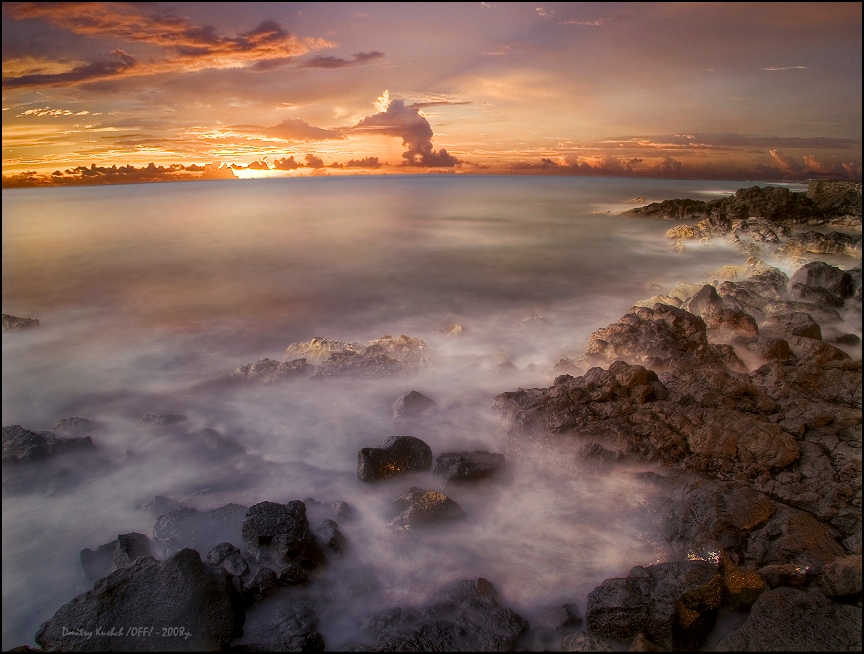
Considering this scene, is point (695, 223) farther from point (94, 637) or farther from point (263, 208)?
point (263, 208)

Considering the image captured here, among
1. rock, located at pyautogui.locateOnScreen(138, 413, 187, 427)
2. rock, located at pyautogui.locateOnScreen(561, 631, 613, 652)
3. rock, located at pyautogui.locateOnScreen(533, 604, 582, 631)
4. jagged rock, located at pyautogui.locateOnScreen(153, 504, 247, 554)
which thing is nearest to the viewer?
rock, located at pyautogui.locateOnScreen(561, 631, 613, 652)

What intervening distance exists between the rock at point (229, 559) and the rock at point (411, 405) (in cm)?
264

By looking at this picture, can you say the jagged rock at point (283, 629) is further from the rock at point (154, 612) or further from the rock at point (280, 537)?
the rock at point (280, 537)

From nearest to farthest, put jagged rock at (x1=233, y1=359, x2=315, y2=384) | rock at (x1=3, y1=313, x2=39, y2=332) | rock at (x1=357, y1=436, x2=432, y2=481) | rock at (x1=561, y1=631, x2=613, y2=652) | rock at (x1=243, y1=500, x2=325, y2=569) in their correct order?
rock at (x1=561, y1=631, x2=613, y2=652)
rock at (x1=243, y1=500, x2=325, y2=569)
rock at (x1=357, y1=436, x2=432, y2=481)
jagged rock at (x1=233, y1=359, x2=315, y2=384)
rock at (x1=3, y1=313, x2=39, y2=332)

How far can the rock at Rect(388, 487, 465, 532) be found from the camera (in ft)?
13.3

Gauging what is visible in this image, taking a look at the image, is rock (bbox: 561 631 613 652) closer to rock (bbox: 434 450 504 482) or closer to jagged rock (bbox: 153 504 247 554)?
rock (bbox: 434 450 504 482)

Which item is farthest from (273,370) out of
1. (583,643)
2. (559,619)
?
(583,643)

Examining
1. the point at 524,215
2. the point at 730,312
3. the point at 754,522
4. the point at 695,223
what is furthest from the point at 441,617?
the point at 524,215

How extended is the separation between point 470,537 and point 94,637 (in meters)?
2.69

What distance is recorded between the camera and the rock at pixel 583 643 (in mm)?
2803

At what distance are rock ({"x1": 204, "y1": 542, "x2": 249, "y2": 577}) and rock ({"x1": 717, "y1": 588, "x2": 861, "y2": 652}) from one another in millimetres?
3241

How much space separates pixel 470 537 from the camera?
13.1 ft

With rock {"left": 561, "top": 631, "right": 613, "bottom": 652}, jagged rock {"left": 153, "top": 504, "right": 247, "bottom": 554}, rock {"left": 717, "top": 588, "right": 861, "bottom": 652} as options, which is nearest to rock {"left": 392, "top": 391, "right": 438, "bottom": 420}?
jagged rock {"left": 153, "top": 504, "right": 247, "bottom": 554}

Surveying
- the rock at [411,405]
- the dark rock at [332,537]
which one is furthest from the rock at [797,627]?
the rock at [411,405]
